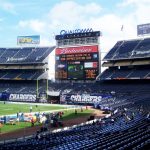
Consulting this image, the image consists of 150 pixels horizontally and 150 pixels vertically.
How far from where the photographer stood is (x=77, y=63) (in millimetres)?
73312

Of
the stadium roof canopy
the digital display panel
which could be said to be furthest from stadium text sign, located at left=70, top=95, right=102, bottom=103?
the stadium roof canopy

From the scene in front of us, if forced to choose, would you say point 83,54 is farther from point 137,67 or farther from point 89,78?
point 137,67

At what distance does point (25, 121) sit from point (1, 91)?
45.1 m

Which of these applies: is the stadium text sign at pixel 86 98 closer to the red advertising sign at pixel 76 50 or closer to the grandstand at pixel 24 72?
the grandstand at pixel 24 72

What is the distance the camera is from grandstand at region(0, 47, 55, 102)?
8050 centimetres

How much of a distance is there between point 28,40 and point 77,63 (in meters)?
25.4

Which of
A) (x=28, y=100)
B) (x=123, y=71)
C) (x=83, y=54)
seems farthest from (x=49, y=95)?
(x=123, y=71)

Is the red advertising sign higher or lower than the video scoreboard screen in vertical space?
higher

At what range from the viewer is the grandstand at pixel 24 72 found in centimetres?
8050

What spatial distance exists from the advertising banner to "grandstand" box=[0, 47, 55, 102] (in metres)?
1.90

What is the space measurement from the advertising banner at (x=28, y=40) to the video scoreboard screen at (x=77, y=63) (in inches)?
695

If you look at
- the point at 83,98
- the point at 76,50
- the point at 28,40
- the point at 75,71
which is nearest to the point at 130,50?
the point at 76,50

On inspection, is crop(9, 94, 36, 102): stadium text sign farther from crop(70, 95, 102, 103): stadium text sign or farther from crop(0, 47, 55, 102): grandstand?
crop(70, 95, 102, 103): stadium text sign

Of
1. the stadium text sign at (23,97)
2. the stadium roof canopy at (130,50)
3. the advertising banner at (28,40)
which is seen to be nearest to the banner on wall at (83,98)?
the stadium text sign at (23,97)
